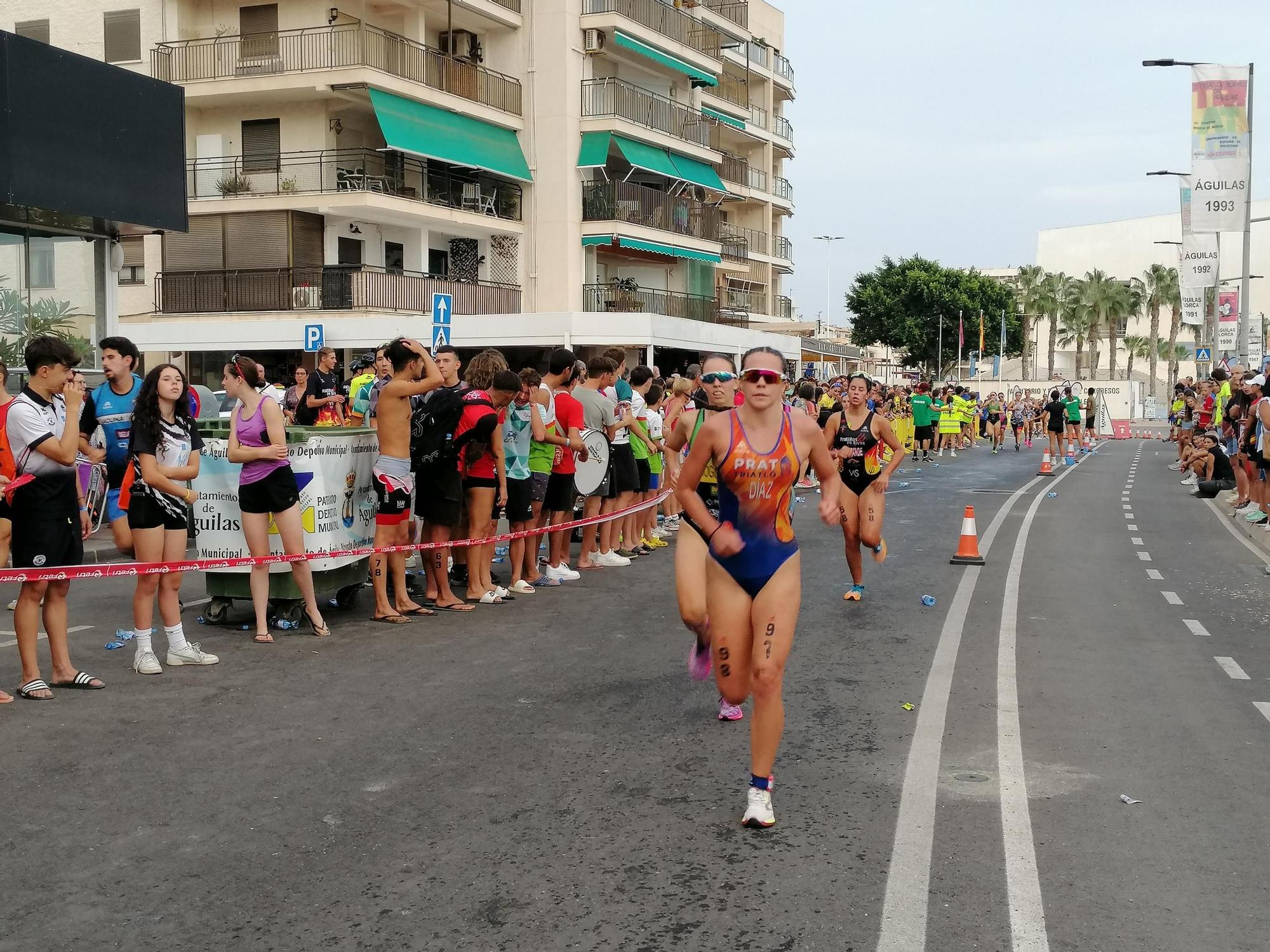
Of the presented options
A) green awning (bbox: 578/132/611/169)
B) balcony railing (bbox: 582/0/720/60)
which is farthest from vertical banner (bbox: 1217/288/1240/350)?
balcony railing (bbox: 582/0/720/60)

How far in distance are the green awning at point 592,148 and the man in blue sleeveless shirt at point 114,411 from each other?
31.6 metres

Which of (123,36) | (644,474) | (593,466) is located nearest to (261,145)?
(123,36)

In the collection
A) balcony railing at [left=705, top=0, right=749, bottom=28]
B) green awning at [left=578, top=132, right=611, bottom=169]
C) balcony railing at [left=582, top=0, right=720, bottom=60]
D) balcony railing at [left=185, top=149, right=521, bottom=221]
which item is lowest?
balcony railing at [left=185, top=149, right=521, bottom=221]

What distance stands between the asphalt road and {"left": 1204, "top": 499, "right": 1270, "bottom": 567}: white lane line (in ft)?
16.8

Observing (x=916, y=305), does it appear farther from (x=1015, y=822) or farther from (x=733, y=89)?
(x=1015, y=822)

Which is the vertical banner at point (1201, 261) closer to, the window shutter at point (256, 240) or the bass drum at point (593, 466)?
the bass drum at point (593, 466)

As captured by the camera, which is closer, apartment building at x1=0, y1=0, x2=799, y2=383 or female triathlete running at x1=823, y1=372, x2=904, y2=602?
female triathlete running at x1=823, y1=372, x2=904, y2=602

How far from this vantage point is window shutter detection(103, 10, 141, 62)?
3716 cm

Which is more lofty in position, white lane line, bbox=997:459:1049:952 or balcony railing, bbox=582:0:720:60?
balcony railing, bbox=582:0:720:60

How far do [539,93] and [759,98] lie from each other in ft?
83.1

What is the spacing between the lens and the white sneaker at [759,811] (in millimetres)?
5328

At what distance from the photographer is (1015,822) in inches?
214

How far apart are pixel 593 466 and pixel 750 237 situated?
49.8m

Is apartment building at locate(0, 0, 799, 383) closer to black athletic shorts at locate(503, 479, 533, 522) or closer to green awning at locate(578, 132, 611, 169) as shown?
green awning at locate(578, 132, 611, 169)
